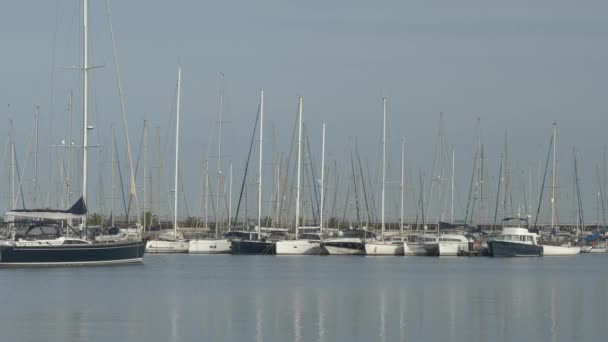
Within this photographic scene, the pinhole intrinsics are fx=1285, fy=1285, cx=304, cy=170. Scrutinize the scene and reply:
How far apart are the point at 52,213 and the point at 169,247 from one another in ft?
109

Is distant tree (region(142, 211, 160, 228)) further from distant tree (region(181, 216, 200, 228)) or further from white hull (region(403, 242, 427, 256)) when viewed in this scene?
white hull (region(403, 242, 427, 256))

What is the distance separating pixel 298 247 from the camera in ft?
315

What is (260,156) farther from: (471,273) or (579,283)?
(579,283)

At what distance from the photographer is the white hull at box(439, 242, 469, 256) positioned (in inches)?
3984

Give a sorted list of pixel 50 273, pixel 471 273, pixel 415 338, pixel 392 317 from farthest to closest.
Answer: pixel 471 273 → pixel 50 273 → pixel 392 317 → pixel 415 338

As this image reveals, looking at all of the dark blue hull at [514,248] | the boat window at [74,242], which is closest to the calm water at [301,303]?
the boat window at [74,242]

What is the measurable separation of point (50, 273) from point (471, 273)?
2508 centimetres

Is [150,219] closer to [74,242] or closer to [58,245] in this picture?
[74,242]

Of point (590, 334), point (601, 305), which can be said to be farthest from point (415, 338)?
point (601, 305)

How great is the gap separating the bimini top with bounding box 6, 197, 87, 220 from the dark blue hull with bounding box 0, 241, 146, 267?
5.79 feet

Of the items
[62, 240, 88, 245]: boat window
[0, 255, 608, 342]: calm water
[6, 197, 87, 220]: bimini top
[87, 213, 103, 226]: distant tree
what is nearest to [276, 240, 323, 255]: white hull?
[0, 255, 608, 342]: calm water

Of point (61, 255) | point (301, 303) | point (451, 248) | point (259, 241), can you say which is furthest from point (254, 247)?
point (301, 303)

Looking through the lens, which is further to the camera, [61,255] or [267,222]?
[267,222]

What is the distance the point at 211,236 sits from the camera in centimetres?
10962
